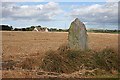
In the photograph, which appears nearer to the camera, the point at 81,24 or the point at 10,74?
the point at 10,74

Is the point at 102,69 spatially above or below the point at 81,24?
below

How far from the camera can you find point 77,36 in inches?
637

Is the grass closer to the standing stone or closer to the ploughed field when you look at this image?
the ploughed field

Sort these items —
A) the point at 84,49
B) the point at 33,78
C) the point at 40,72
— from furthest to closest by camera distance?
the point at 84,49 → the point at 40,72 → the point at 33,78

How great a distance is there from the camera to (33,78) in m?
11.9

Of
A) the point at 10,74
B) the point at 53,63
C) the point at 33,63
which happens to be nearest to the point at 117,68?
the point at 53,63

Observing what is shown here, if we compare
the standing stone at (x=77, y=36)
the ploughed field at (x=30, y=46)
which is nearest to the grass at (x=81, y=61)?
the ploughed field at (x=30, y=46)

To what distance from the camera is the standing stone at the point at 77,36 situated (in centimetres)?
1608

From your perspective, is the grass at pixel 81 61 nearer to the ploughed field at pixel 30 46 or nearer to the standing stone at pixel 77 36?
the ploughed field at pixel 30 46

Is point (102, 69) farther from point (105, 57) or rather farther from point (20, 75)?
point (20, 75)

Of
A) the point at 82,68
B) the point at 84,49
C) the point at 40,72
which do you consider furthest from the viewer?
the point at 84,49

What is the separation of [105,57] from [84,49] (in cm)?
155

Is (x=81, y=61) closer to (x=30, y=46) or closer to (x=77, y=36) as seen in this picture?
(x=77, y=36)

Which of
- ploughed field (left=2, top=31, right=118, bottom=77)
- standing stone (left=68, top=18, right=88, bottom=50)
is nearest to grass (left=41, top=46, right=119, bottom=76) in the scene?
ploughed field (left=2, top=31, right=118, bottom=77)
